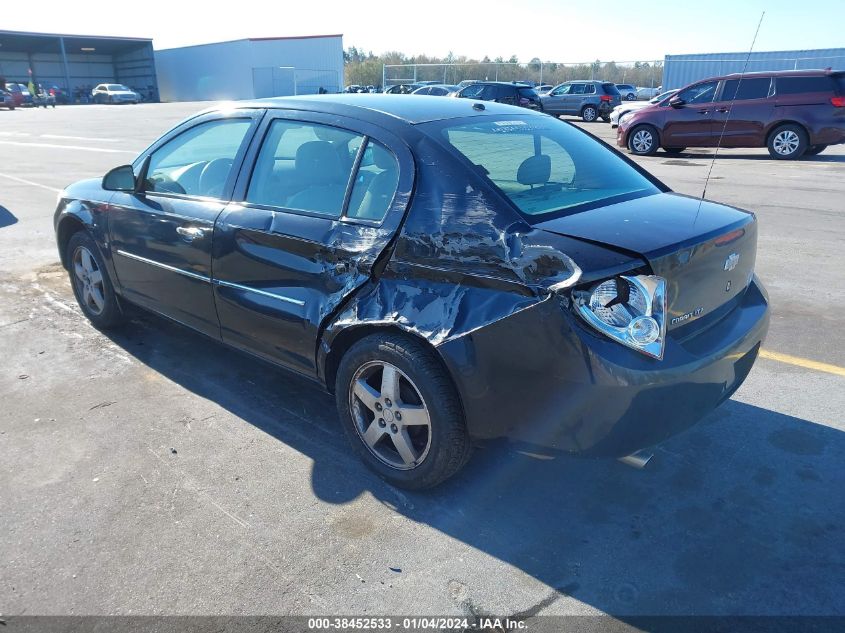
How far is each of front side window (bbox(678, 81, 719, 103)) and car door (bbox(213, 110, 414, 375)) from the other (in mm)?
14541

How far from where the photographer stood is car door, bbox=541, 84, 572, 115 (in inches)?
1131

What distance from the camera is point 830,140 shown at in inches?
568

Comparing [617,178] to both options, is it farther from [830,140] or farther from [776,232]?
[830,140]

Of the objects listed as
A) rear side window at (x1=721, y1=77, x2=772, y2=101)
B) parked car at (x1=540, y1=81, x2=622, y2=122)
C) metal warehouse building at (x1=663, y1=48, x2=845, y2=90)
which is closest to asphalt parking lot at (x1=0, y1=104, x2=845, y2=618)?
rear side window at (x1=721, y1=77, x2=772, y2=101)

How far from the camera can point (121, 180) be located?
4.36 m

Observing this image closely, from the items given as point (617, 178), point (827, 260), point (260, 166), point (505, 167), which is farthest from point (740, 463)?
point (827, 260)

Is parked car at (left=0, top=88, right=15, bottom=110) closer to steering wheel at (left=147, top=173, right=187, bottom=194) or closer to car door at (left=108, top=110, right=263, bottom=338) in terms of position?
car door at (left=108, top=110, right=263, bottom=338)

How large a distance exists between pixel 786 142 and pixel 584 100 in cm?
1440

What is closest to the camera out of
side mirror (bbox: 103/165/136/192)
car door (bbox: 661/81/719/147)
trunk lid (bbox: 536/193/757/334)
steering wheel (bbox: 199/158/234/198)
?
trunk lid (bbox: 536/193/757/334)

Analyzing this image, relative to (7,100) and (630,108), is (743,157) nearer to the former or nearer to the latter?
(630,108)

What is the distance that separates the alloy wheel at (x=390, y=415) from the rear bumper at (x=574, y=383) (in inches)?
11.9

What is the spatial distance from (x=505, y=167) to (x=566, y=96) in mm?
27573

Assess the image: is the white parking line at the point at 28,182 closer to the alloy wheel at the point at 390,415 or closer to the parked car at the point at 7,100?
the alloy wheel at the point at 390,415

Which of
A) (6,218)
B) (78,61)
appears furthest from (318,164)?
(78,61)
